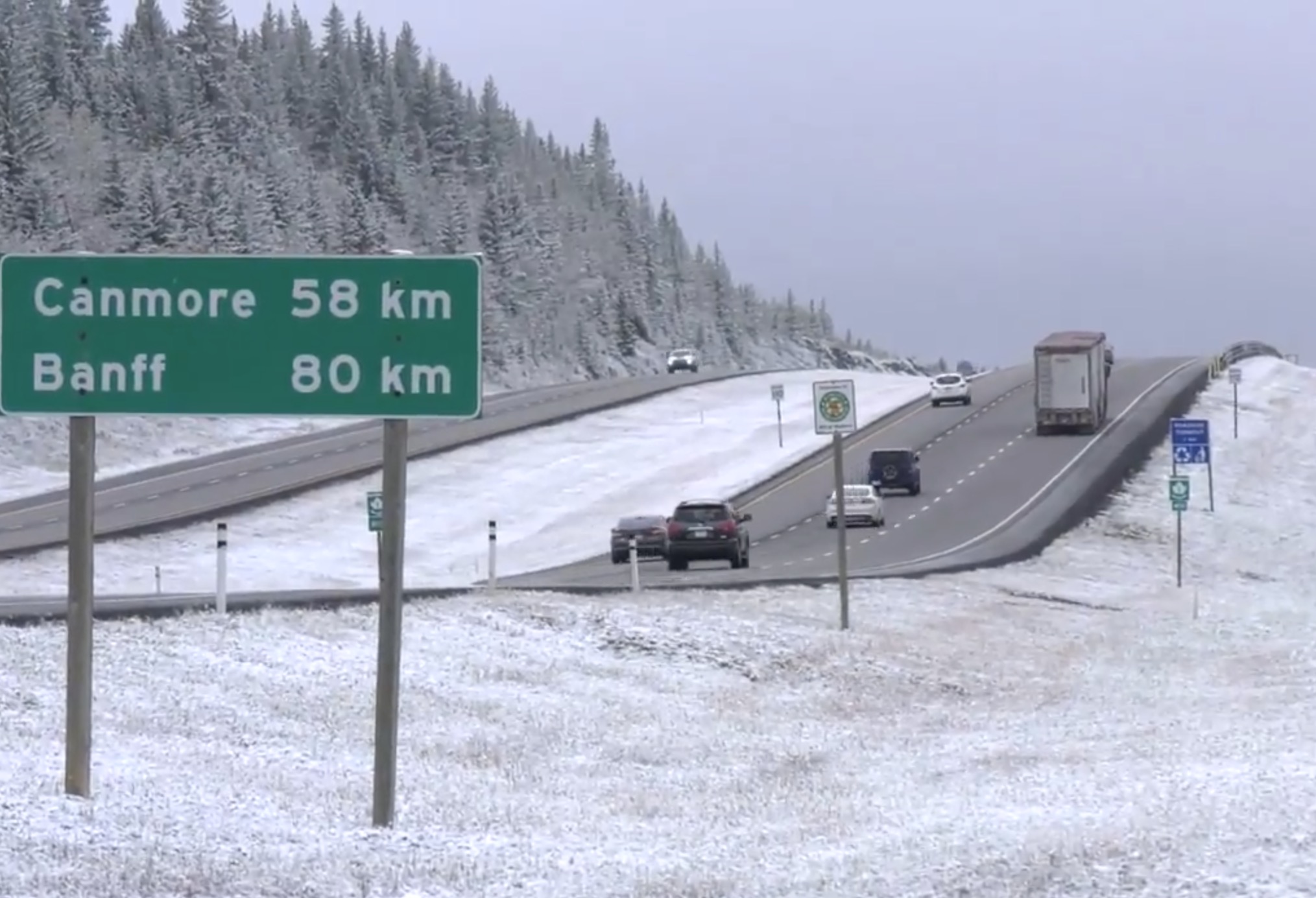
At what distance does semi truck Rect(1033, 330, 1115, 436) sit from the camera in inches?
2817

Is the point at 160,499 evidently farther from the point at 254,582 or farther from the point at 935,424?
the point at 935,424

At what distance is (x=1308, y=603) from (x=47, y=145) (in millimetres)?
88555

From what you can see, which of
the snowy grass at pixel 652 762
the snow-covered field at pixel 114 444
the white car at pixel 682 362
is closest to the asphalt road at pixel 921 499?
the snowy grass at pixel 652 762

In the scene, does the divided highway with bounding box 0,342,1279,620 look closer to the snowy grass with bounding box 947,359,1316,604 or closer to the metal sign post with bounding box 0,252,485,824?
the snowy grass with bounding box 947,359,1316,604

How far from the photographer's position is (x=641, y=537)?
156 ft

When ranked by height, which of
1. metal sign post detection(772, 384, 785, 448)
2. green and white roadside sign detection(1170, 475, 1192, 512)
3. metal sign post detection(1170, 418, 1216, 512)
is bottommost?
green and white roadside sign detection(1170, 475, 1192, 512)

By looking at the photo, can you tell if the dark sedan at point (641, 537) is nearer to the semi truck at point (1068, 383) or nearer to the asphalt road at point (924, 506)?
the asphalt road at point (924, 506)

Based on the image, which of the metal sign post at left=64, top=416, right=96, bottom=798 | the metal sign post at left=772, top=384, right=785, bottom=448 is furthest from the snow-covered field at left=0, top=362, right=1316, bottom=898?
the metal sign post at left=772, top=384, right=785, bottom=448

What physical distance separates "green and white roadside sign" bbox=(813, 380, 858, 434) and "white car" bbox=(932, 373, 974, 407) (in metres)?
62.8

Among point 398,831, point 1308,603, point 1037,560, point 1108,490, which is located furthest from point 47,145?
point 398,831

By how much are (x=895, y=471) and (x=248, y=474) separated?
20080mm

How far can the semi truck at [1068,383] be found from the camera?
235 ft

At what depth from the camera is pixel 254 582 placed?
39.7 m

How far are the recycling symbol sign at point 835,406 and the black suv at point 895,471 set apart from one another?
35.9 meters
